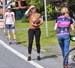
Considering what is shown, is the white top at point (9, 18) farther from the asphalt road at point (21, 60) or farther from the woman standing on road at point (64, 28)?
Answer: the woman standing on road at point (64, 28)

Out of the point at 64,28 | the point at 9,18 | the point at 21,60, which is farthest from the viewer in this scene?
the point at 9,18

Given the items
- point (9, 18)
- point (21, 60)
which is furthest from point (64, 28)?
point (9, 18)

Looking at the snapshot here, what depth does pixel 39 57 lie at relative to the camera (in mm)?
14273

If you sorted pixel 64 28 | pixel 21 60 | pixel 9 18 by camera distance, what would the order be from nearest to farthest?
pixel 64 28 → pixel 21 60 → pixel 9 18

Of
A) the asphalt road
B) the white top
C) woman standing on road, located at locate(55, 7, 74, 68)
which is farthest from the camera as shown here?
the white top

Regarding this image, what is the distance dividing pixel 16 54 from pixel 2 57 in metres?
0.74

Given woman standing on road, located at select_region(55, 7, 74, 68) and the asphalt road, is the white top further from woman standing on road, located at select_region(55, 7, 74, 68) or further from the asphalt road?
woman standing on road, located at select_region(55, 7, 74, 68)

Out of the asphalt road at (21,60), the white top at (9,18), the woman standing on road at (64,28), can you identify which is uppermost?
the woman standing on road at (64,28)

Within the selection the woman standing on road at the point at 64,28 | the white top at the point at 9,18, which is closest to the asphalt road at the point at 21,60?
the woman standing on road at the point at 64,28

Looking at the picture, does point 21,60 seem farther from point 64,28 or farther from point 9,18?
point 9,18

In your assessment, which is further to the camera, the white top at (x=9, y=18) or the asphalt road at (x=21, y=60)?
the white top at (x=9, y=18)

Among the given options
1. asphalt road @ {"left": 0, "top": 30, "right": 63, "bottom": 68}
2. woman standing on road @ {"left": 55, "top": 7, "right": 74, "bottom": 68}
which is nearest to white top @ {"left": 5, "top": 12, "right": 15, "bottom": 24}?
asphalt road @ {"left": 0, "top": 30, "right": 63, "bottom": 68}

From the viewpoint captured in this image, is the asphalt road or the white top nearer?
the asphalt road

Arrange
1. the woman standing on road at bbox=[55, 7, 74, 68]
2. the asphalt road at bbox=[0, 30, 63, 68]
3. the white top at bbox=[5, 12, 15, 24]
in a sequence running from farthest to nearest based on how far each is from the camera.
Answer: the white top at bbox=[5, 12, 15, 24] → the asphalt road at bbox=[0, 30, 63, 68] → the woman standing on road at bbox=[55, 7, 74, 68]
